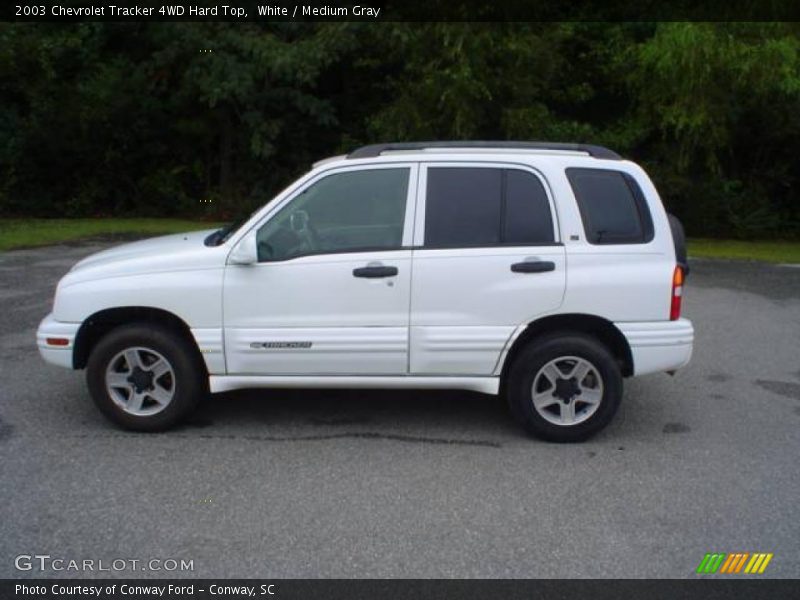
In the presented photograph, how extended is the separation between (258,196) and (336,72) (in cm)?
404

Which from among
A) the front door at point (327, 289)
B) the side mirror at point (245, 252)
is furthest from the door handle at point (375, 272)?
the side mirror at point (245, 252)

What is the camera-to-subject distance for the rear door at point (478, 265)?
5516mm

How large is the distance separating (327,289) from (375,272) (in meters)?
0.33

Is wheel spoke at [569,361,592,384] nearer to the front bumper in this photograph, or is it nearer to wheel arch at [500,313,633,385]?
wheel arch at [500,313,633,385]

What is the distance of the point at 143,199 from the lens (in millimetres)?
23234

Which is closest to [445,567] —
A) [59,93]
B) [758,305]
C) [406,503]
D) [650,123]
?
[406,503]

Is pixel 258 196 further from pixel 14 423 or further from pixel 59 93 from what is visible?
pixel 14 423

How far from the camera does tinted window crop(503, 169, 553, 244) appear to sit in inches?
221

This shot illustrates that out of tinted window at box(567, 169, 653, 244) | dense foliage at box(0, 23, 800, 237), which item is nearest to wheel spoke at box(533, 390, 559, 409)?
tinted window at box(567, 169, 653, 244)

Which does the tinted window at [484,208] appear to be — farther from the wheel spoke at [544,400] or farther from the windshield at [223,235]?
the windshield at [223,235]

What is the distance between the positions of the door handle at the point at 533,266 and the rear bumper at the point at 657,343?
1.99ft

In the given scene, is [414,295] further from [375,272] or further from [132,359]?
[132,359]

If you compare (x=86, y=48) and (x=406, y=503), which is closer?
(x=406, y=503)
